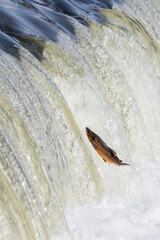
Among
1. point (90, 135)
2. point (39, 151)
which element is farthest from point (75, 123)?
point (39, 151)

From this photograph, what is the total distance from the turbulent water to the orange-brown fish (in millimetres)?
64

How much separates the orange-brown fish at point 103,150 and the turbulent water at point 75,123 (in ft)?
0.21

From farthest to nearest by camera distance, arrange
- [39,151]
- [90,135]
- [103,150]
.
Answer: [90,135]
[103,150]
[39,151]

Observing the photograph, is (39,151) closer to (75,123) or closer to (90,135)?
(75,123)

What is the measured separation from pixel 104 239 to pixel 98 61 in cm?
179

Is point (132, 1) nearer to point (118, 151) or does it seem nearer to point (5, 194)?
point (118, 151)

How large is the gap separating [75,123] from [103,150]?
0.89 ft

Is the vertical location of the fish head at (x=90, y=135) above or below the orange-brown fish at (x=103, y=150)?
below

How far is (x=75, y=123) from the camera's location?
138 inches

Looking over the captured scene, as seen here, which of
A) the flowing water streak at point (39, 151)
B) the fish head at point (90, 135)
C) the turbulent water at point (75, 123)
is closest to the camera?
the flowing water streak at point (39, 151)

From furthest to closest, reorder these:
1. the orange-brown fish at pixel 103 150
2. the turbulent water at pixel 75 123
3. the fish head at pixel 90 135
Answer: the fish head at pixel 90 135 < the orange-brown fish at pixel 103 150 < the turbulent water at pixel 75 123

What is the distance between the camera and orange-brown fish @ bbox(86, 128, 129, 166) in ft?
11.2

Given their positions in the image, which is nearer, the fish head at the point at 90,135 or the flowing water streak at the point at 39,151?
the flowing water streak at the point at 39,151

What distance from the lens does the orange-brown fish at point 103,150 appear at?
11.2 ft
